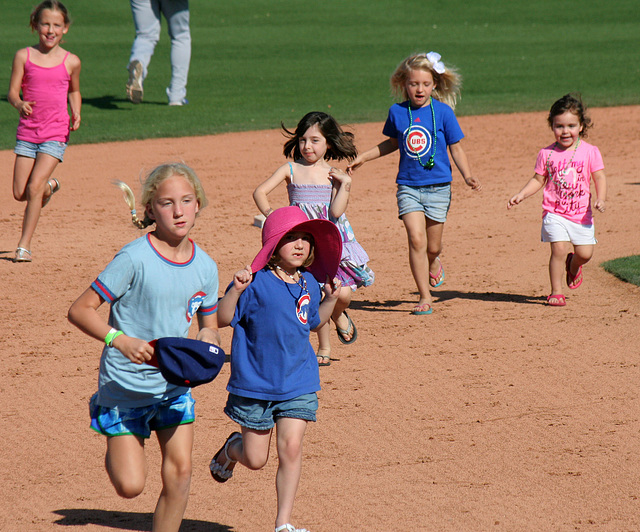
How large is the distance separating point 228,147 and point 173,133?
1370 millimetres

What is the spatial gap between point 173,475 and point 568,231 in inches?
205

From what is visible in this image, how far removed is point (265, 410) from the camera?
13.9ft

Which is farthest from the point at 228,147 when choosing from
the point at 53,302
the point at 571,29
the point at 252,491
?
the point at 571,29

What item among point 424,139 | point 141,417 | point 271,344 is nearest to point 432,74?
point 424,139

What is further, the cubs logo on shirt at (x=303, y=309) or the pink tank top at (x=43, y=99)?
the pink tank top at (x=43, y=99)

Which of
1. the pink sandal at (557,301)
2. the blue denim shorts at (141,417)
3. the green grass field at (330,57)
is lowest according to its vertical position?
the blue denim shorts at (141,417)

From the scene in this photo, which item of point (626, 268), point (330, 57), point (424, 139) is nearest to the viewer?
point (424, 139)

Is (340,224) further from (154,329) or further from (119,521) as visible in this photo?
(154,329)

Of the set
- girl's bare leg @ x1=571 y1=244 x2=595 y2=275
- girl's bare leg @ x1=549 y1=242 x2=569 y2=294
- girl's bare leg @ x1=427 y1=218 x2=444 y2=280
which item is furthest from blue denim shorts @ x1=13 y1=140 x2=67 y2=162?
girl's bare leg @ x1=571 y1=244 x2=595 y2=275

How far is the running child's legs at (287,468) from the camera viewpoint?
163 inches

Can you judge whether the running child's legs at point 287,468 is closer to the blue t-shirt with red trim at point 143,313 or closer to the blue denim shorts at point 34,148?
the blue t-shirt with red trim at point 143,313

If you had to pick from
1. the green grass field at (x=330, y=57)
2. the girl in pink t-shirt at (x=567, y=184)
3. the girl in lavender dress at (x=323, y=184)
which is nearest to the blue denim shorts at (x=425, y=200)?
the girl in pink t-shirt at (x=567, y=184)

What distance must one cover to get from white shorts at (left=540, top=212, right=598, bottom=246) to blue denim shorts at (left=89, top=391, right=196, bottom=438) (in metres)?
4.95

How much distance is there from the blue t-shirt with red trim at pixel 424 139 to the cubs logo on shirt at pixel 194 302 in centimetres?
419
